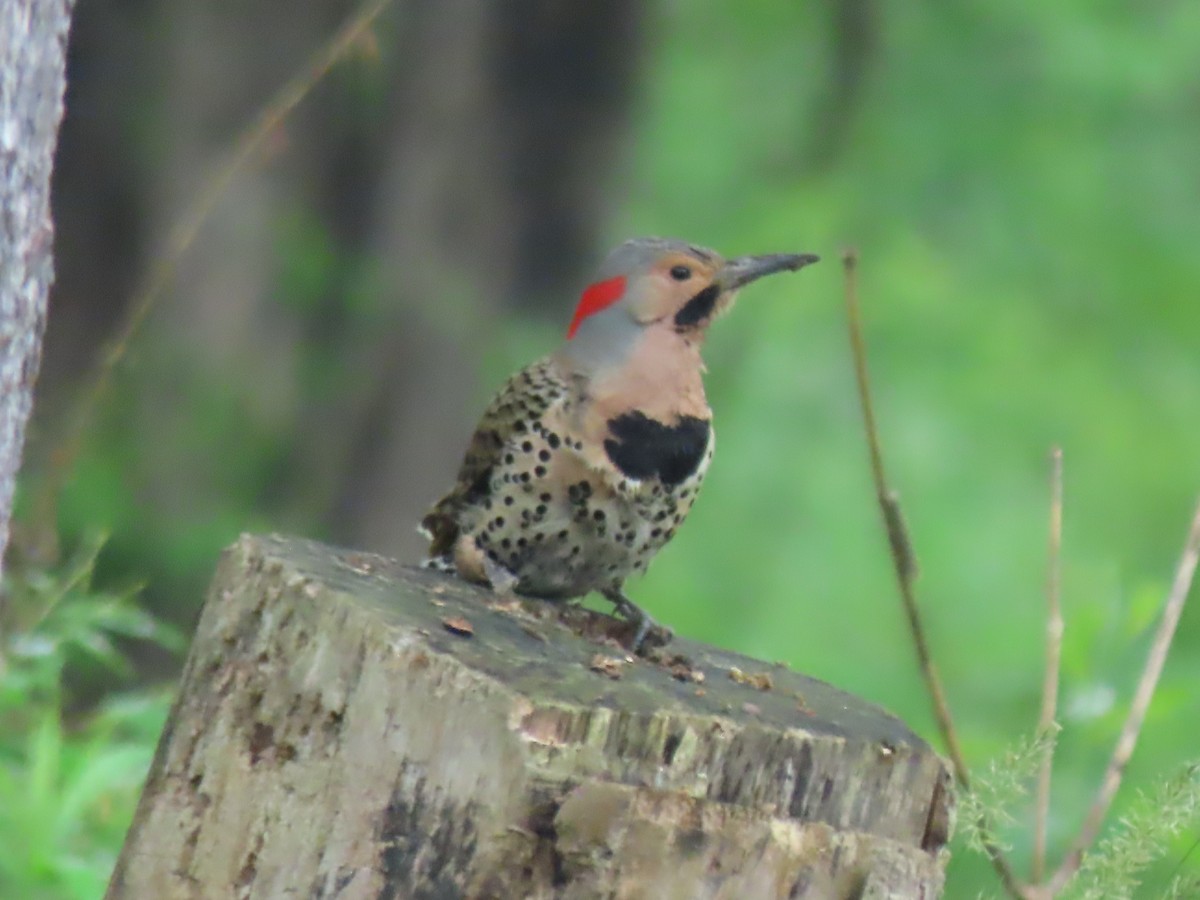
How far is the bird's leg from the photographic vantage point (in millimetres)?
3039

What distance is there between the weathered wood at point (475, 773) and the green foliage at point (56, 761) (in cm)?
79

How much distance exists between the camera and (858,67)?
7.30 m

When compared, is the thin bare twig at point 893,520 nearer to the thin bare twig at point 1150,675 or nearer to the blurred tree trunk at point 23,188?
the thin bare twig at point 1150,675

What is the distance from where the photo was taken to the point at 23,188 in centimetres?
236

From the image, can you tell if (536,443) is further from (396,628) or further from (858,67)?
(858,67)

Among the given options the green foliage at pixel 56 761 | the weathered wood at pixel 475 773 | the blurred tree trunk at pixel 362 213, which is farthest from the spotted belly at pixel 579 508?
the blurred tree trunk at pixel 362 213

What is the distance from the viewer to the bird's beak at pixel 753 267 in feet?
11.4

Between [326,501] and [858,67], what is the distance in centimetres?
296

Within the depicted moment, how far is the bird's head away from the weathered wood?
37.6 inches

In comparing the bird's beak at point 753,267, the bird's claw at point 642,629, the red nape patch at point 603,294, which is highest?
the bird's beak at point 753,267

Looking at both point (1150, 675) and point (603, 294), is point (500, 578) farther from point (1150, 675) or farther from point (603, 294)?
point (1150, 675)

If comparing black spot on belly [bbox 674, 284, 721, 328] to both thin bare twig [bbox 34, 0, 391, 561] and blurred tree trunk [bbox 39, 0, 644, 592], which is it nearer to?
thin bare twig [bbox 34, 0, 391, 561]

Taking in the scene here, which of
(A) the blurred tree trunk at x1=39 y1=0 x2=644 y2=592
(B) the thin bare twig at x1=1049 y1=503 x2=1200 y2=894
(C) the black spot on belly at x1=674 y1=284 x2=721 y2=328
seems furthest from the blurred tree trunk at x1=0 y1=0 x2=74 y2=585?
(A) the blurred tree trunk at x1=39 y1=0 x2=644 y2=592

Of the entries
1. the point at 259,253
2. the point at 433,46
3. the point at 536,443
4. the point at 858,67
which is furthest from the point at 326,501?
the point at 536,443
